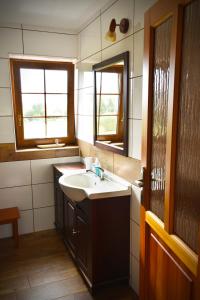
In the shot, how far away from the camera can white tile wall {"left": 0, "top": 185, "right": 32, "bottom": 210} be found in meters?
2.88

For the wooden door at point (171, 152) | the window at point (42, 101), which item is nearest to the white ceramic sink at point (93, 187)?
the wooden door at point (171, 152)

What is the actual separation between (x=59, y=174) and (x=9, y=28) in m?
1.57

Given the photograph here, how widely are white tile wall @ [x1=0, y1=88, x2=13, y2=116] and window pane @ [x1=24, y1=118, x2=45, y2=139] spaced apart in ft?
0.86

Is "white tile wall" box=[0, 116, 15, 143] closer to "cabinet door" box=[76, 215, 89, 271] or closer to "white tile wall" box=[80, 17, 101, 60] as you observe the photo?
"white tile wall" box=[80, 17, 101, 60]

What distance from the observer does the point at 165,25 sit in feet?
4.01

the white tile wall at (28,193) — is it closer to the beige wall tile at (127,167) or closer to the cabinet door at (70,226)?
the cabinet door at (70,226)

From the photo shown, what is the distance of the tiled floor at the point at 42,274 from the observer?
2.06 meters

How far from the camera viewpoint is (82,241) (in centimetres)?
218

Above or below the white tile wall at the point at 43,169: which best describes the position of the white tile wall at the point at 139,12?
above

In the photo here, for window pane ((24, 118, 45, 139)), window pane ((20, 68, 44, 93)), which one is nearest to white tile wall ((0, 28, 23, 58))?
window pane ((20, 68, 44, 93))

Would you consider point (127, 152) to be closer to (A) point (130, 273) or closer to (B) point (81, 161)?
(A) point (130, 273)

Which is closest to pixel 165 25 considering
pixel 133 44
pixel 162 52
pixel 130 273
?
pixel 162 52

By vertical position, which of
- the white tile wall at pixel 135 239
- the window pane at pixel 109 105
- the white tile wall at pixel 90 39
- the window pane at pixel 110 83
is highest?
the white tile wall at pixel 90 39

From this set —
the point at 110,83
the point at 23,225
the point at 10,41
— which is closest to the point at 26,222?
the point at 23,225
